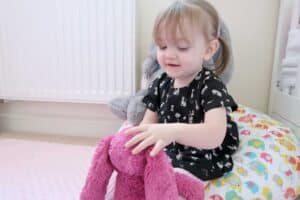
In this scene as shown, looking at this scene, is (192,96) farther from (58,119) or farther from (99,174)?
(58,119)

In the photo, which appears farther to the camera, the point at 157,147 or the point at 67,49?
the point at 67,49

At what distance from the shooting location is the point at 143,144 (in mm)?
469

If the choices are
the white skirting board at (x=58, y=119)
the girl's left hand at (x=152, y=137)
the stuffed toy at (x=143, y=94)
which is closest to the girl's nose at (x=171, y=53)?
the girl's left hand at (x=152, y=137)

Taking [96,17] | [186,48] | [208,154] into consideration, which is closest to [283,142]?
[208,154]

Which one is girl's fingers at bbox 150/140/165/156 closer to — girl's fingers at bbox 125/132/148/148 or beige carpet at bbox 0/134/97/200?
girl's fingers at bbox 125/132/148/148

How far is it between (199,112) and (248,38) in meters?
0.74

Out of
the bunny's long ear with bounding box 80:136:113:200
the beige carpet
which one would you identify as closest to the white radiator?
the beige carpet

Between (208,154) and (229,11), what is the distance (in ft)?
2.57

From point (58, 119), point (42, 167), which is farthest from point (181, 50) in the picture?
point (58, 119)

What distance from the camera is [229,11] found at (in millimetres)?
1234

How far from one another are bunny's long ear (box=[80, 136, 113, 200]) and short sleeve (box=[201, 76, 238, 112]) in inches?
8.5

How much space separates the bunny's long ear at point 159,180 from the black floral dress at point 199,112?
16 cm

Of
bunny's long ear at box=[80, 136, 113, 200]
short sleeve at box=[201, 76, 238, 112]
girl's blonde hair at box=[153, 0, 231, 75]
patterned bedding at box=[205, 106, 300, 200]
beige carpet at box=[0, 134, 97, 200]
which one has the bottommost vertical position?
beige carpet at box=[0, 134, 97, 200]

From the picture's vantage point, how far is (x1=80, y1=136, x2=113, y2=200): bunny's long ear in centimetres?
51
